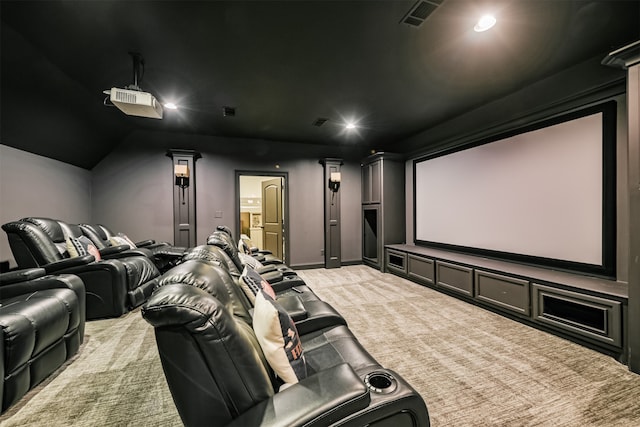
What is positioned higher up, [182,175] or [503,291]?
[182,175]

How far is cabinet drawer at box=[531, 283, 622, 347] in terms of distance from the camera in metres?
2.13

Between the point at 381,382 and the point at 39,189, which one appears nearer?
the point at 381,382

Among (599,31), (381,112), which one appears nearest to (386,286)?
(381,112)

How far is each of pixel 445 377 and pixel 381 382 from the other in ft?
4.00

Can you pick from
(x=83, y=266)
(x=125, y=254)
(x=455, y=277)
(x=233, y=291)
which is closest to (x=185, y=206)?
(x=125, y=254)

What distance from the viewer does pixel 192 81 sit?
2945 millimetres

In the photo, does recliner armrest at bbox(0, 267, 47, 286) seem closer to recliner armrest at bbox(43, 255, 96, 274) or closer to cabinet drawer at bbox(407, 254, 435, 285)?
recliner armrest at bbox(43, 255, 96, 274)

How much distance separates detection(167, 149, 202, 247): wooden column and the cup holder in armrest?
183 inches

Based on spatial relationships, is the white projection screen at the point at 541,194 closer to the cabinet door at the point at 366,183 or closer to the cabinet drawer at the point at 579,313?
the cabinet drawer at the point at 579,313

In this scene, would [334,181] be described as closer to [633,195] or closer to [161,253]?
[161,253]

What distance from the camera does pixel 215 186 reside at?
5199 mm

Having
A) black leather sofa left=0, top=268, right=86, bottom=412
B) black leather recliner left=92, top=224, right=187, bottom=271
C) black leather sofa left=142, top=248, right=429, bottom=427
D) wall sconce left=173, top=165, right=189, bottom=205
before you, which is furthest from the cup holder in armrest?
wall sconce left=173, top=165, right=189, bottom=205

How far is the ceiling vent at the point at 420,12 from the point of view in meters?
1.83

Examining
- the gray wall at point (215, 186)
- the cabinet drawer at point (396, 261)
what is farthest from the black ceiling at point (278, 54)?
the cabinet drawer at point (396, 261)
